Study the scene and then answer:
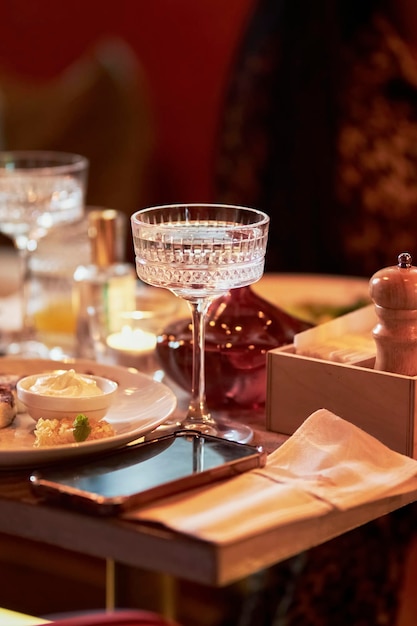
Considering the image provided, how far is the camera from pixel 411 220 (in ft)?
9.67

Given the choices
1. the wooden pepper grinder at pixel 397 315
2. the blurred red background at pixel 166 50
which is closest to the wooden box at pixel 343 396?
the wooden pepper grinder at pixel 397 315

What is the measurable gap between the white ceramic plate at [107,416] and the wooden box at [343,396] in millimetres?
119

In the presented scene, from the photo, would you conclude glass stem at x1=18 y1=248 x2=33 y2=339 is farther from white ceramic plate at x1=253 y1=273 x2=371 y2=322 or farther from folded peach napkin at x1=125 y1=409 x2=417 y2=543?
→ folded peach napkin at x1=125 y1=409 x2=417 y2=543

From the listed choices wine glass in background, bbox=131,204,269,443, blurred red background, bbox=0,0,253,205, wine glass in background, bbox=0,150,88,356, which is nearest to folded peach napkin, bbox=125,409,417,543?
wine glass in background, bbox=131,204,269,443

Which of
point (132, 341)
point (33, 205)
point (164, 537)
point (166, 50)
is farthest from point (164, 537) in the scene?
point (166, 50)

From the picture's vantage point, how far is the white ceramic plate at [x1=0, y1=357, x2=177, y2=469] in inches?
40.3

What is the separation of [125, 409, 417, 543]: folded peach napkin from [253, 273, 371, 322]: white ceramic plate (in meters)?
0.80

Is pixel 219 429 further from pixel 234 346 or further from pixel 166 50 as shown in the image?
pixel 166 50

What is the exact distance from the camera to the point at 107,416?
1.17m

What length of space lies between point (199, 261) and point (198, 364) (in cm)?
12

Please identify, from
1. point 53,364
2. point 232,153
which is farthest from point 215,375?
point 232,153

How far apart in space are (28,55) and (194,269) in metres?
3.11

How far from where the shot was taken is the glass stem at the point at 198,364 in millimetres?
1164

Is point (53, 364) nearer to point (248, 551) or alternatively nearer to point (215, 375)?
point (215, 375)
